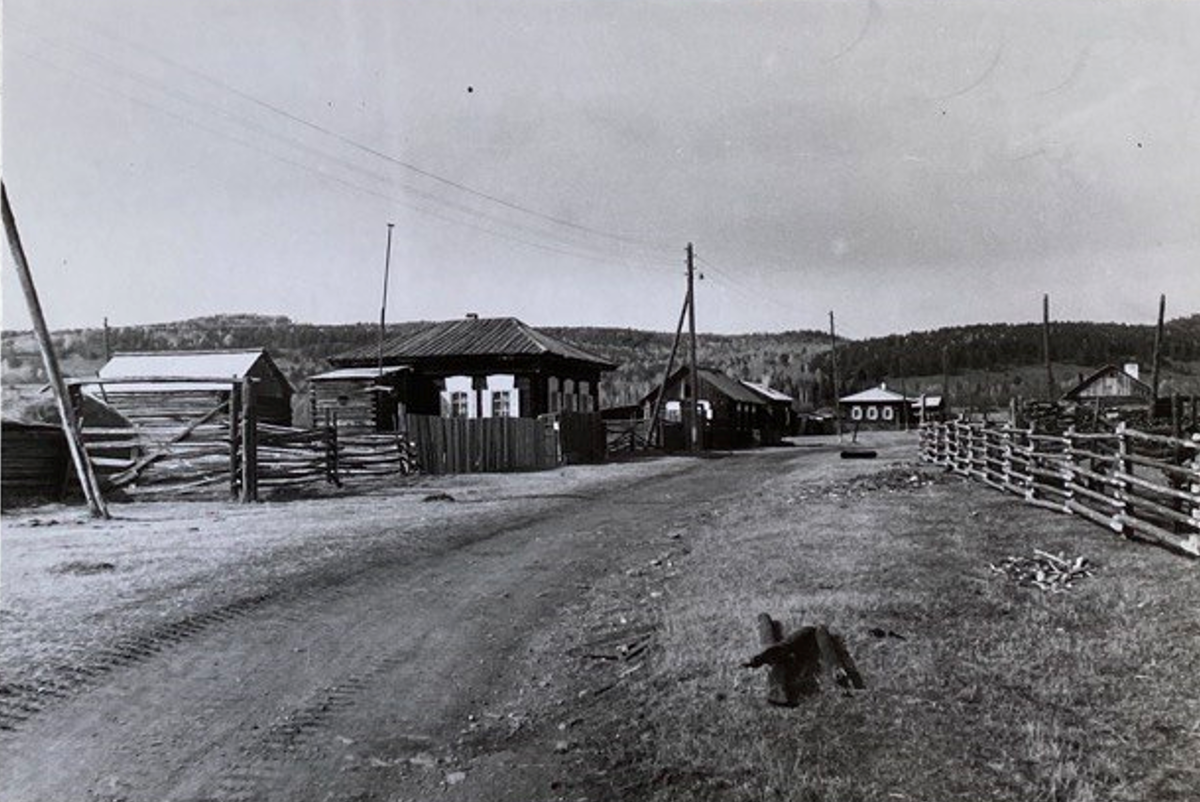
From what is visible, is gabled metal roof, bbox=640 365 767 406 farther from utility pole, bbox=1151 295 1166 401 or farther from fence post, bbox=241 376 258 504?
fence post, bbox=241 376 258 504

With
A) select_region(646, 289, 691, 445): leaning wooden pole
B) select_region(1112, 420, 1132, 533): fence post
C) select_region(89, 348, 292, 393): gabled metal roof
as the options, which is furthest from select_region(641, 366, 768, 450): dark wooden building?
select_region(1112, 420, 1132, 533): fence post

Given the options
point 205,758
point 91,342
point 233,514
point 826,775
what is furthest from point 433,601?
point 91,342

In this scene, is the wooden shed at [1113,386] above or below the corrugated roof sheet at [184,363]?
below

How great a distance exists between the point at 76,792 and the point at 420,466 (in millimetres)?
20864

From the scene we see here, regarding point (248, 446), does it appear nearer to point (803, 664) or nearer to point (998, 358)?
point (803, 664)

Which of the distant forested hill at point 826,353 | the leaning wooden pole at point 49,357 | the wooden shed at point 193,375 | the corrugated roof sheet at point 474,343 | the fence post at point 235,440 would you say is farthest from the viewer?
the distant forested hill at point 826,353

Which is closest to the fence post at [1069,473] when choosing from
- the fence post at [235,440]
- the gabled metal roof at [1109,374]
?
the fence post at [235,440]

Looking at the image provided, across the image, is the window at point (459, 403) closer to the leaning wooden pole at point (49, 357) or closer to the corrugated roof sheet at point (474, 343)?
the corrugated roof sheet at point (474, 343)

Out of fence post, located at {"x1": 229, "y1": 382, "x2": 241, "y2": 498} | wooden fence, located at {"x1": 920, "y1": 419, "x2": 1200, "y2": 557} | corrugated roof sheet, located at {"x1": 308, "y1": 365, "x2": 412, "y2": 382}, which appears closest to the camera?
wooden fence, located at {"x1": 920, "y1": 419, "x2": 1200, "y2": 557}

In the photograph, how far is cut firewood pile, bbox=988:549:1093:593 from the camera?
28.8 feet

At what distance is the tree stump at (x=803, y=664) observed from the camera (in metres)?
5.85

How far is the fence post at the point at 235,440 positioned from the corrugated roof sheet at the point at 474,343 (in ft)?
53.9

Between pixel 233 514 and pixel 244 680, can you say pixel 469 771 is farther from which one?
pixel 233 514

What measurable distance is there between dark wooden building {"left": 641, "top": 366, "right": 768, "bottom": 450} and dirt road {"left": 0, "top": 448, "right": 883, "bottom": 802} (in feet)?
121
